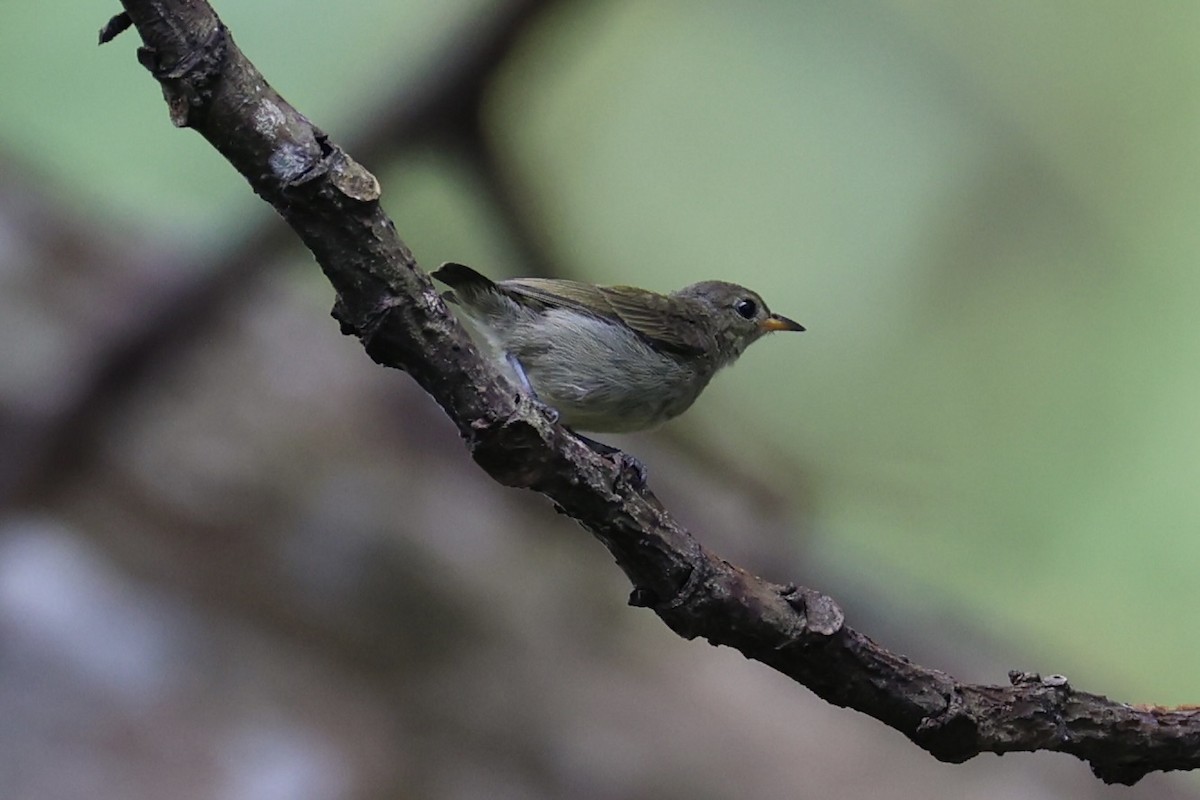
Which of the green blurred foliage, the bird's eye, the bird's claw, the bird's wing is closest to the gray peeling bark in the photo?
the bird's claw

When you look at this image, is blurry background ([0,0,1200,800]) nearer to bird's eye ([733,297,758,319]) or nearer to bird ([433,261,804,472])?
bird's eye ([733,297,758,319])

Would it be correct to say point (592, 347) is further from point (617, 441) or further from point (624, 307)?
point (617, 441)

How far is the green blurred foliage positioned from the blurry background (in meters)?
0.01

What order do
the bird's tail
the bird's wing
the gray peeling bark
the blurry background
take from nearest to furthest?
the gray peeling bark, the bird's tail, the bird's wing, the blurry background

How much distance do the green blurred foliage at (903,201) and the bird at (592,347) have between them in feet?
4.43

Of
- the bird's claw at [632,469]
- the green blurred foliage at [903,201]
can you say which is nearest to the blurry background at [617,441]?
the green blurred foliage at [903,201]

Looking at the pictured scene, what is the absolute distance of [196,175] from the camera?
4070 mm

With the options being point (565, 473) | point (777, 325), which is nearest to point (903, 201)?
point (777, 325)

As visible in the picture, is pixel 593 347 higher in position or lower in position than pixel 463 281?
higher

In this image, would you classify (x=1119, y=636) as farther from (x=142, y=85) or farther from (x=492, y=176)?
(x=142, y=85)

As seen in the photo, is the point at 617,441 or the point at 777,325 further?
the point at 617,441

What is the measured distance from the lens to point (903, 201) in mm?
4059

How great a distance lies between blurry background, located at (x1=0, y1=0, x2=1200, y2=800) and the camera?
3.89 meters

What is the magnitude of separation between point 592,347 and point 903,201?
2.04 meters
